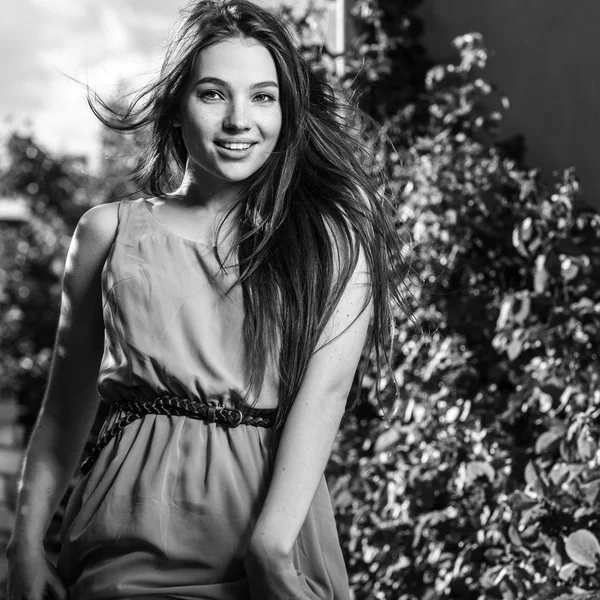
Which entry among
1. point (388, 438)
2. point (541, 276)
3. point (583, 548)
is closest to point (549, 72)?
point (541, 276)

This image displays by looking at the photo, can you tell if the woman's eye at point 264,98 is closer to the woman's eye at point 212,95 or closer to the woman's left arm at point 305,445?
the woman's eye at point 212,95

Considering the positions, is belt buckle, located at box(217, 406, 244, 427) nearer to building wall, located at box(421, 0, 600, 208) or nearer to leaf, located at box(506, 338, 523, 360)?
leaf, located at box(506, 338, 523, 360)

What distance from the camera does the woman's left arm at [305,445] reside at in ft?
4.56

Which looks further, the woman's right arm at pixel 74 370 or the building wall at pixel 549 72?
the building wall at pixel 549 72

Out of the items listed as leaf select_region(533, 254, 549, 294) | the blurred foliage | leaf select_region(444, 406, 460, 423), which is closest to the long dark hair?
the blurred foliage

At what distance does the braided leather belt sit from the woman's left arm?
60 millimetres

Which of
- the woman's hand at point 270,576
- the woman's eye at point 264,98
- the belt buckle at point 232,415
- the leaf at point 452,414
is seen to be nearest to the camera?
the woman's hand at point 270,576

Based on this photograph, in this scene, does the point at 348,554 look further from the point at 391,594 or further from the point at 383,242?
the point at 383,242

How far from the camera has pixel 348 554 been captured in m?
3.66

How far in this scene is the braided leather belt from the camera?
1533 millimetres

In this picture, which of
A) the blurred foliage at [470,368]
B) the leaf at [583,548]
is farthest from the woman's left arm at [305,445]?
the leaf at [583,548]

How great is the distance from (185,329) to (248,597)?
381 mm

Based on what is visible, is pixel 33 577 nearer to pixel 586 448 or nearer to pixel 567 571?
pixel 567 571

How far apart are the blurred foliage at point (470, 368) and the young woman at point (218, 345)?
2.07 ft
